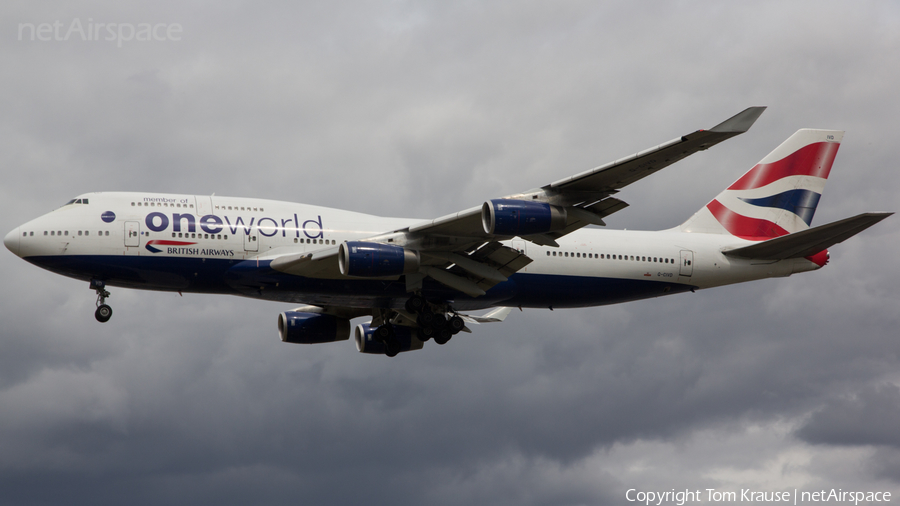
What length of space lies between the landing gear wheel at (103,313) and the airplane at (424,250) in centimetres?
8

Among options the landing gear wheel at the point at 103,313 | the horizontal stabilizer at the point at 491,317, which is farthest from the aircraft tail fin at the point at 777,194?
the landing gear wheel at the point at 103,313

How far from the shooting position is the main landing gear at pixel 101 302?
33.3 meters

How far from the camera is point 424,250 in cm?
3378

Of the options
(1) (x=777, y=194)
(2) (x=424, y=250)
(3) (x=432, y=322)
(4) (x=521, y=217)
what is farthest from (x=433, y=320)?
(1) (x=777, y=194)

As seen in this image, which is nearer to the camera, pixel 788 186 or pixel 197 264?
pixel 197 264

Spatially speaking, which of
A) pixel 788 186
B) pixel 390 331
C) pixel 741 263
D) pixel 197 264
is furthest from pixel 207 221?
pixel 788 186

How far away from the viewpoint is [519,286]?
37094 millimetres

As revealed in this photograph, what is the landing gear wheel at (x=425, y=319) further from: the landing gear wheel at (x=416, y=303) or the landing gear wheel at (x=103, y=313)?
the landing gear wheel at (x=103, y=313)

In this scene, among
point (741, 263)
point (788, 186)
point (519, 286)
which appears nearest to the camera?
point (519, 286)

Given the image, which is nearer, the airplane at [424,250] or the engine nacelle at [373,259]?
the airplane at [424,250]

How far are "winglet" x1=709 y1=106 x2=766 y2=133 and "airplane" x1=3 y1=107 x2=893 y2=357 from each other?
0.76 meters

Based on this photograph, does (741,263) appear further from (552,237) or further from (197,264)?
(197,264)

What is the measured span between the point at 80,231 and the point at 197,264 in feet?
14.3

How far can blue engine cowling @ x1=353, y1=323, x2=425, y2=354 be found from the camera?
42188 millimetres
